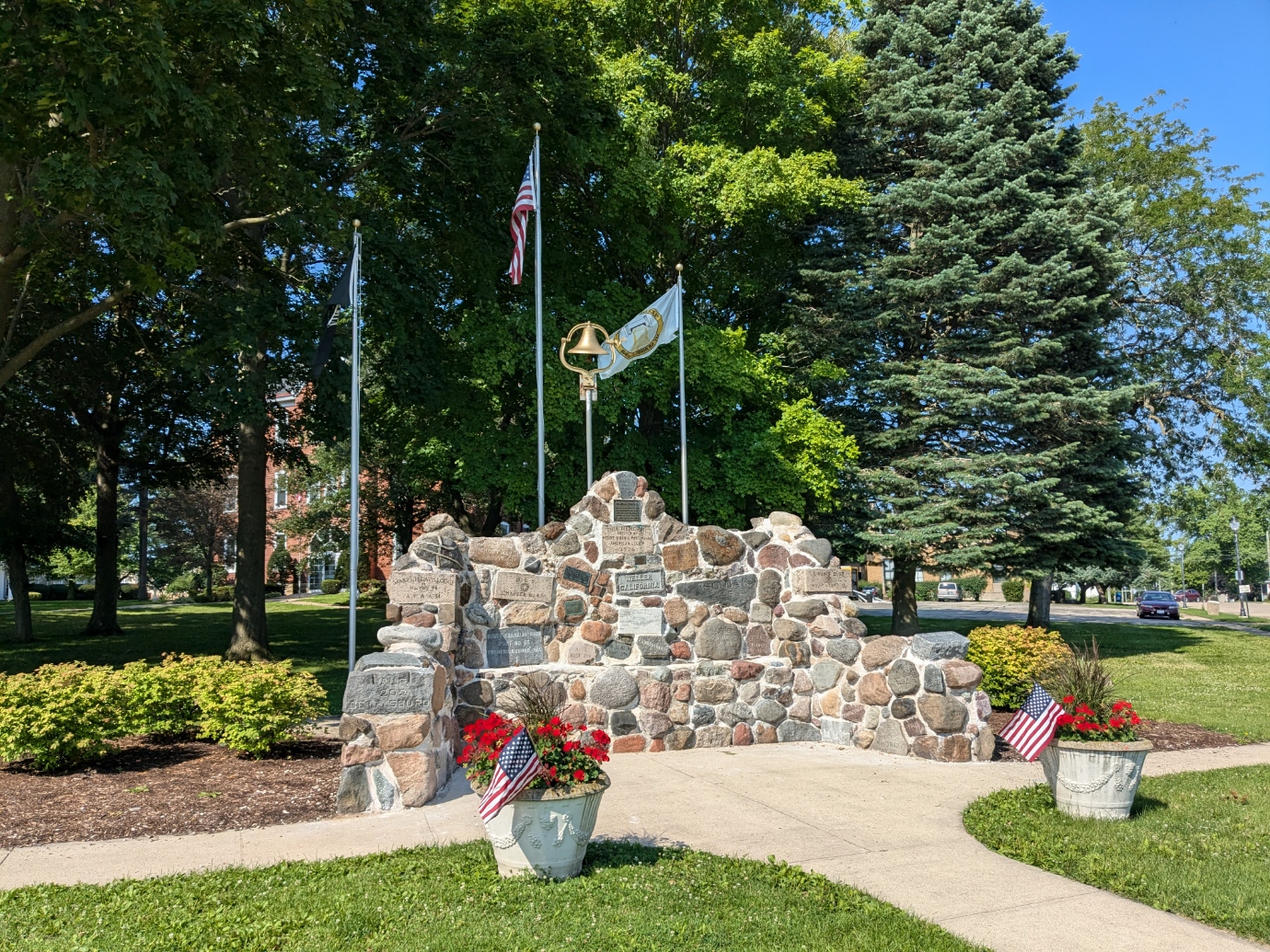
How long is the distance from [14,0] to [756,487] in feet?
45.8

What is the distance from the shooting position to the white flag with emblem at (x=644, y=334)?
40.0ft

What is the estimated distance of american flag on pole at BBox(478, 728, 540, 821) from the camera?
17.2 ft

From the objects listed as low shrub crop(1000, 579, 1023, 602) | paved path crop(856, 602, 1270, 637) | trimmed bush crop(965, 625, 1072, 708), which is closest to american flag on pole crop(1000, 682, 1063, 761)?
trimmed bush crop(965, 625, 1072, 708)

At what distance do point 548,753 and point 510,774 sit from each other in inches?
16.9

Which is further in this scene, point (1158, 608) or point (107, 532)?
point (1158, 608)

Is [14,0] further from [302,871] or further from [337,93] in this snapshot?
[302,871]

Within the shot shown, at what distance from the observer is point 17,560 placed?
2170 centimetres

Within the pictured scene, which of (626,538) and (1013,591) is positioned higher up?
(626,538)

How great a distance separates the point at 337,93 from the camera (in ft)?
42.1

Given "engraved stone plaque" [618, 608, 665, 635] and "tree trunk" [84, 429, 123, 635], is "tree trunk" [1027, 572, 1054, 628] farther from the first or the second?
"tree trunk" [84, 429, 123, 635]

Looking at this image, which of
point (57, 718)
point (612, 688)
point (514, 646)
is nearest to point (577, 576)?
point (514, 646)

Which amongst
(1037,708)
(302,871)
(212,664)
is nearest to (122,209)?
(212,664)

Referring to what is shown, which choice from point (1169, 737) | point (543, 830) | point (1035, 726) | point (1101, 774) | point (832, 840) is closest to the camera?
point (543, 830)

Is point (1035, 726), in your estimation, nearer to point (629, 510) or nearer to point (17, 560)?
point (629, 510)
